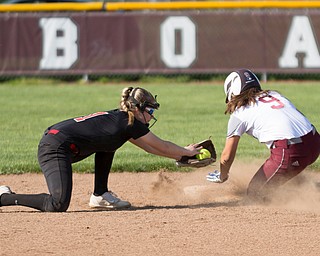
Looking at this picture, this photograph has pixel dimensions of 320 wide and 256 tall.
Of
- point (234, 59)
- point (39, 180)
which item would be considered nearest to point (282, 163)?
point (39, 180)

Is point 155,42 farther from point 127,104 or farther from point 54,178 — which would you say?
point 54,178

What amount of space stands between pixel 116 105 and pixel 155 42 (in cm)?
421

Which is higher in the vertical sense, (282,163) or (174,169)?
(282,163)

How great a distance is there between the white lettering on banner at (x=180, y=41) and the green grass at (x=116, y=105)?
0.59 metres

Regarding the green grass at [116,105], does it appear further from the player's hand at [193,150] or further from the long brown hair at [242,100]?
the long brown hair at [242,100]

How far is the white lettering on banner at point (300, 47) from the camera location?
18.9 m

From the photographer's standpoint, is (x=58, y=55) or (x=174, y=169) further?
(x=58, y=55)

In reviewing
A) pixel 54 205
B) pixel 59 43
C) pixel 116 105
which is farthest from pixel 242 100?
pixel 59 43

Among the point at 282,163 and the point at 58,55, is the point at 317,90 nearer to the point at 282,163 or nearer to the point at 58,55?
the point at 58,55

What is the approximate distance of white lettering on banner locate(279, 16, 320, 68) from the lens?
1892 centimetres

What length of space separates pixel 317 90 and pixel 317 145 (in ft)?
33.4

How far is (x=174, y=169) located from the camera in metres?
9.94

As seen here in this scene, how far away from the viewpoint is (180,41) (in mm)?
19203

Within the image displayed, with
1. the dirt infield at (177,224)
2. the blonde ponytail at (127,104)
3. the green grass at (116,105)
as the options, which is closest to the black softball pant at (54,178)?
the dirt infield at (177,224)
